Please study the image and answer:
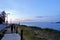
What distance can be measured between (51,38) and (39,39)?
71cm

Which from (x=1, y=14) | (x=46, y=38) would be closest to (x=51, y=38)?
(x=46, y=38)

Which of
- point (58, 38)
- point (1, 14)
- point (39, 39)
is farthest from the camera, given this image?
point (1, 14)

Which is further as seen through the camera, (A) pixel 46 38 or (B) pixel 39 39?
(B) pixel 39 39

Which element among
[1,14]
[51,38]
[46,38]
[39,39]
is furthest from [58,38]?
[1,14]

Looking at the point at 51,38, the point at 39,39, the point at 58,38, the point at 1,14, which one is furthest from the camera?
the point at 1,14

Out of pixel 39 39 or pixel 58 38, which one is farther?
pixel 39 39

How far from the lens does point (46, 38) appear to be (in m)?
4.04

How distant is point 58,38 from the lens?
3551 mm

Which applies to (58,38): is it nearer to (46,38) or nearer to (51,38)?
(51,38)

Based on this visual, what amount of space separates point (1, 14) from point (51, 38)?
9295 cm

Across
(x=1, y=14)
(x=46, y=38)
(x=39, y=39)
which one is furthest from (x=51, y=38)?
(x=1, y=14)

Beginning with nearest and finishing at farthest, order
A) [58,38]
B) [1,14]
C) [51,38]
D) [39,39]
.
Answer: [58,38]
[51,38]
[39,39]
[1,14]

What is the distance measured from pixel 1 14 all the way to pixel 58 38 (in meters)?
93.2

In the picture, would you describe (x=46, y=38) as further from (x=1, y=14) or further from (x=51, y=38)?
(x=1, y=14)
